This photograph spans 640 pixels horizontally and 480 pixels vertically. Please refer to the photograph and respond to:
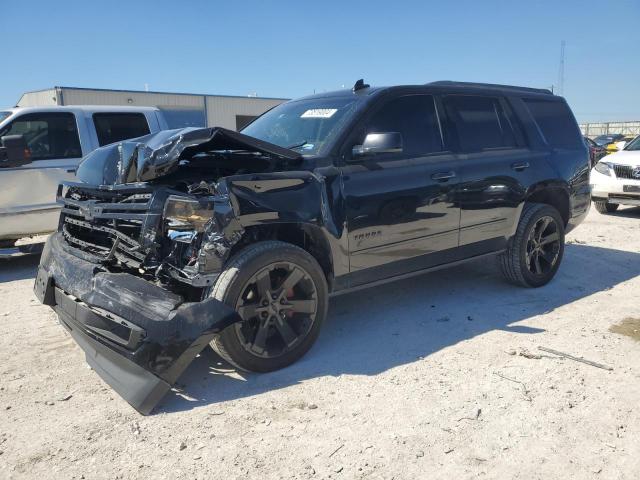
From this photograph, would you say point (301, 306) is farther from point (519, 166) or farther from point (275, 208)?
point (519, 166)

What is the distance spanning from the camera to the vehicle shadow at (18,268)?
6.06 meters

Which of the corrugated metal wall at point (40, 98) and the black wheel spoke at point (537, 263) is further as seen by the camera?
the corrugated metal wall at point (40, 98)

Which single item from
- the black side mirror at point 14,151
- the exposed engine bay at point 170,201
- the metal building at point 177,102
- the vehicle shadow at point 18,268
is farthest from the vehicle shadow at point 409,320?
the metal building at point 177,102

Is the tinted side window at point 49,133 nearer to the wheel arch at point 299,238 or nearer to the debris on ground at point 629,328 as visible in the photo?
the wheel arch at point 299,238

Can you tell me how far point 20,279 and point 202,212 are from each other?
407cm

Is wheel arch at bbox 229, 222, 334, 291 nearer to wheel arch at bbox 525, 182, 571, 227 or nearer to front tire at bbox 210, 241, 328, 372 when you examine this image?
front tire at bbox 210, 241, 328, 372

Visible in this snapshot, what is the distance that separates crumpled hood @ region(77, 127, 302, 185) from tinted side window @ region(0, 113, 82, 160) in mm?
3239

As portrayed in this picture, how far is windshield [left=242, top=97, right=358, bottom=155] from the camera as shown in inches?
152

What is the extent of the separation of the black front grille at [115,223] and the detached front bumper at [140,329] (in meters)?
0.19

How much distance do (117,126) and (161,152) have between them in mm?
4286

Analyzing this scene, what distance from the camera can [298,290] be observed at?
3.48 meters

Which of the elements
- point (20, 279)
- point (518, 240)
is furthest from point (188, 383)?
point (20, 279)

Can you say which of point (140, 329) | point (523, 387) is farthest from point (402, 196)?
point (140, 329)

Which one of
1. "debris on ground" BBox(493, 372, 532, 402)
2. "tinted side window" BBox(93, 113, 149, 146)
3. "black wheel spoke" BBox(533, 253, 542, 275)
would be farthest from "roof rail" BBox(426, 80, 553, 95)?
"tinted side window" BBox(93, 113, 149, 146)
